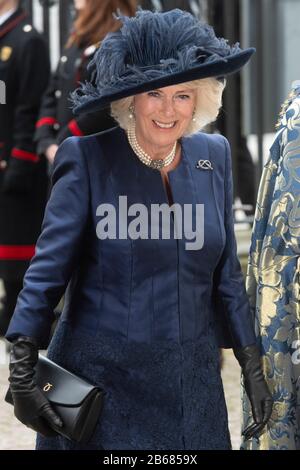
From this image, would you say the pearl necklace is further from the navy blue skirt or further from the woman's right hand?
the woman's right hand

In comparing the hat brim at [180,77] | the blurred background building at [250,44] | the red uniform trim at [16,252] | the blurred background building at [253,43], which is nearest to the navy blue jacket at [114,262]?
the hat brim at [180,77]

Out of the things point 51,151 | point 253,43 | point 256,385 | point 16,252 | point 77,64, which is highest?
point 77,64

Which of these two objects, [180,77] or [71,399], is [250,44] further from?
[71,399]

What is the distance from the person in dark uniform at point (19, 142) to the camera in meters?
6.11

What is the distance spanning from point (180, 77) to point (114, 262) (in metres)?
0.46

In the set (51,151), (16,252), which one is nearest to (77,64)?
(51,151)

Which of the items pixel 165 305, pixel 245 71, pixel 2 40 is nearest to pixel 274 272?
pixel 165 305

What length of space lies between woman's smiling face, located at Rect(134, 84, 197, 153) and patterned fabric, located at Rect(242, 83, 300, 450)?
0.32m

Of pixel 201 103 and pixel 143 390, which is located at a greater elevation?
pixel 201 103

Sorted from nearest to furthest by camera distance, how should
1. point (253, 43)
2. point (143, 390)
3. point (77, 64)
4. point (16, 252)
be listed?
point (143, 390)
point (77, 64)
point (16, 252)
point (253, 43)

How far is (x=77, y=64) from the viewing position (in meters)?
5.40

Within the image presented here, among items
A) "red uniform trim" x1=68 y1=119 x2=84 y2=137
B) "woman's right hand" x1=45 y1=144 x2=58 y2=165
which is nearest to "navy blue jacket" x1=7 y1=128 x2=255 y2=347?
"red uniform trim" x1=68 y1=119 x2=84 y2=137

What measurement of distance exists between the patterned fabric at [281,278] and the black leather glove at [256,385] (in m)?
0.09

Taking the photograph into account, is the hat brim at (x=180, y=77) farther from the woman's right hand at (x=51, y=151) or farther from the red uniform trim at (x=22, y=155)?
the red uniform trim at (x=22, y=155)
